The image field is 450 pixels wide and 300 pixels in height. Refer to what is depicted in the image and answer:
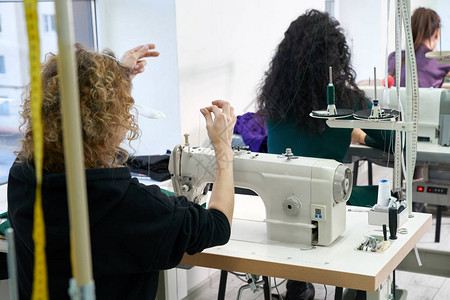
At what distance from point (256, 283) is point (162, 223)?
2.50 ft

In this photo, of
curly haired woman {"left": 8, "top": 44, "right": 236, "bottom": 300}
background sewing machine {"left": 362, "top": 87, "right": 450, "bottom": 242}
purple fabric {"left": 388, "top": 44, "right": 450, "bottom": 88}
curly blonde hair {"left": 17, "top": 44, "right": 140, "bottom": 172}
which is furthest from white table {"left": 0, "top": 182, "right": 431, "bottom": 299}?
purple fabric {"left": 388, "top": 44, "right": 450, "bottom": 88}

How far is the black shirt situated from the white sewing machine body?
6.63 feet

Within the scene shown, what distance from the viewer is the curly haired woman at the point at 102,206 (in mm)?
1151

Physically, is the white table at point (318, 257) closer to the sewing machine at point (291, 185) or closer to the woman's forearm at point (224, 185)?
the sewing machine at point (291, 185)

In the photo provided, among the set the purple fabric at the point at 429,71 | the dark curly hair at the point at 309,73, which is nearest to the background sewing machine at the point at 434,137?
the dark curly hair at the point at 309,73

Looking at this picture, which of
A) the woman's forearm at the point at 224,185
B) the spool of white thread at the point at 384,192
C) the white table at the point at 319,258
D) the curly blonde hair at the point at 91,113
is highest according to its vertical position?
the curly blonde hair at the point at 91,113

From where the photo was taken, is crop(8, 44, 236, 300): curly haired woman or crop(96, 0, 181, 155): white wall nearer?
crop(8, 44, 236, 300): curly haired woman

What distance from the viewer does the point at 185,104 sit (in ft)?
7.80

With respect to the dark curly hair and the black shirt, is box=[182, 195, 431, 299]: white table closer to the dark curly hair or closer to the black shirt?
the black shirt

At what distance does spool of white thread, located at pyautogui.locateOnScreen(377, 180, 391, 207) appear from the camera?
169cm

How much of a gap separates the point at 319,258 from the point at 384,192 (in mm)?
335

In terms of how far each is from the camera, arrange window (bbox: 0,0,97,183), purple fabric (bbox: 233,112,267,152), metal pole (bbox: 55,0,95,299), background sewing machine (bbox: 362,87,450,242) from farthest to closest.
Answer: background sewing machine (bbox: 362,87,450,242), purple fabric (bbox: 233,112,267,152), window (bbox: 0,0,97,183), metal pole (bbox: 55,0,95,299)

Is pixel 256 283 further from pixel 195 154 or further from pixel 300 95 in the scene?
pixel 300 95

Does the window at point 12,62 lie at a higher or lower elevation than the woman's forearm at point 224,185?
higher
